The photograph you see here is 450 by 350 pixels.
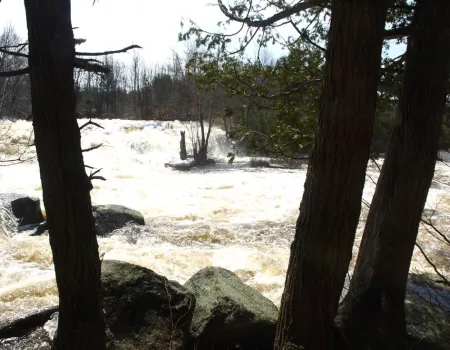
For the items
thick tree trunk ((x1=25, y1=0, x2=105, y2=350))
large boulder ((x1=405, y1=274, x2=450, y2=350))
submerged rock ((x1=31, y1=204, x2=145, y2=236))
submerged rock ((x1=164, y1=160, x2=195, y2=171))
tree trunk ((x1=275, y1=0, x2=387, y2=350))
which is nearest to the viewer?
thick tree trunk ((x1=25, y1=0, x2=105, y2=350))

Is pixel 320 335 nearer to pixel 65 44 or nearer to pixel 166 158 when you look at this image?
pixel 65 44

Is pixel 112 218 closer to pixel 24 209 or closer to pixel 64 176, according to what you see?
pixel 24 209

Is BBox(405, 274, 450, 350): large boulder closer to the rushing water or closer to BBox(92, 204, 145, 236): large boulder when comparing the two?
the rushing water

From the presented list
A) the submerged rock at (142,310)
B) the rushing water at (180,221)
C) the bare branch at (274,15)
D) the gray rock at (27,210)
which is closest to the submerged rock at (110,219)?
the rushing water at (180,221)

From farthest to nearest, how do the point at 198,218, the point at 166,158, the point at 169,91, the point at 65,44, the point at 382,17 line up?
the point at 169,91 → the point at 166,158 → the point at 198,218 → the point at 382,17 → the point at 65,44

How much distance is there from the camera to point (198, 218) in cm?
1048

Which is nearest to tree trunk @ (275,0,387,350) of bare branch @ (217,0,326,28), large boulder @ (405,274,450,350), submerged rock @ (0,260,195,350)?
submerged rock @ (0,260,195,350)

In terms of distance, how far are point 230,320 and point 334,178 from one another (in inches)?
77.2

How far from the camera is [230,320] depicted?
13.0 ft

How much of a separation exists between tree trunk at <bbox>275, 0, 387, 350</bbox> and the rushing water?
3108 mm

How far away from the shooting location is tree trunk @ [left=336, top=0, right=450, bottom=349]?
3.13m

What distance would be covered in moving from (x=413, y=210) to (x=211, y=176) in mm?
13455

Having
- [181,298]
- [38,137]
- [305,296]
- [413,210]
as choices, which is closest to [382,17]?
[413,210]

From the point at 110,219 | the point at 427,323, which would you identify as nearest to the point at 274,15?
the point at 427,323
